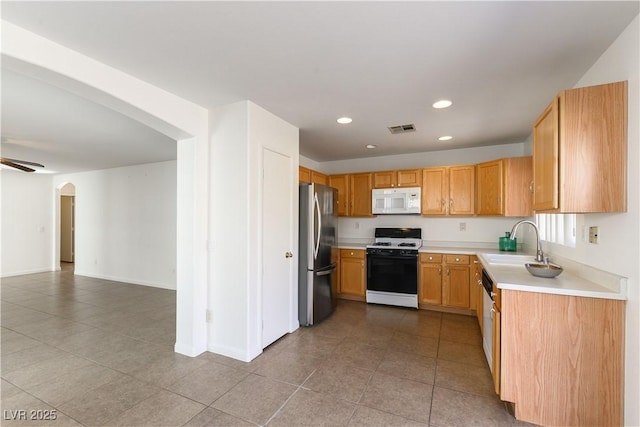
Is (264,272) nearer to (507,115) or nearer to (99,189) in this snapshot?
(507,115)

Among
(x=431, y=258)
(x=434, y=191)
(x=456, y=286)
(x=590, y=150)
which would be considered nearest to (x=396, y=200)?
(x=434, y=191)

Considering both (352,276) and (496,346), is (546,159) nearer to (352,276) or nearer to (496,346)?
(496,346)

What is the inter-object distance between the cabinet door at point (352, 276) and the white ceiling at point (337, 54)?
224 centimetres

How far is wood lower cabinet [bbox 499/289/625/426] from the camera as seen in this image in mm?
1747

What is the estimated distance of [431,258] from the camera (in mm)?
4297

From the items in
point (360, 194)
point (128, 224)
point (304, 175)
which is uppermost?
point (304, 175)

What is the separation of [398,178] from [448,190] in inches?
31.2

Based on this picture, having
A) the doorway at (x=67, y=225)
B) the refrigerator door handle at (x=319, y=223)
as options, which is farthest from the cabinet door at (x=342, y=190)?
the doorway at (x=67, y=225)

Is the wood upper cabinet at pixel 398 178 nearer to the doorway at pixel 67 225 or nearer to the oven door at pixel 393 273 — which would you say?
the oven door at pixel 393 273

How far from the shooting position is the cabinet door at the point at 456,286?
4082 millimetres

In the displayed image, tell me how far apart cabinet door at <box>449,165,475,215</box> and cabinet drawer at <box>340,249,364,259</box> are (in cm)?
155

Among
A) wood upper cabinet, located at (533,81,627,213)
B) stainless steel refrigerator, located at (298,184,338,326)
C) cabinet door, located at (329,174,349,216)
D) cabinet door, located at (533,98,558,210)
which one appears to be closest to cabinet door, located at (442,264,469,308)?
stainless steel refrigerator, located at (298,184,338,326)

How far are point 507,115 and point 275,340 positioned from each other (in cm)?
358

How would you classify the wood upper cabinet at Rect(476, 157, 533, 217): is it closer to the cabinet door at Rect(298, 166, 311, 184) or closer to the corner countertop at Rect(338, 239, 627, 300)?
the corner countertop at Rect(338, 239, 627, 300)
